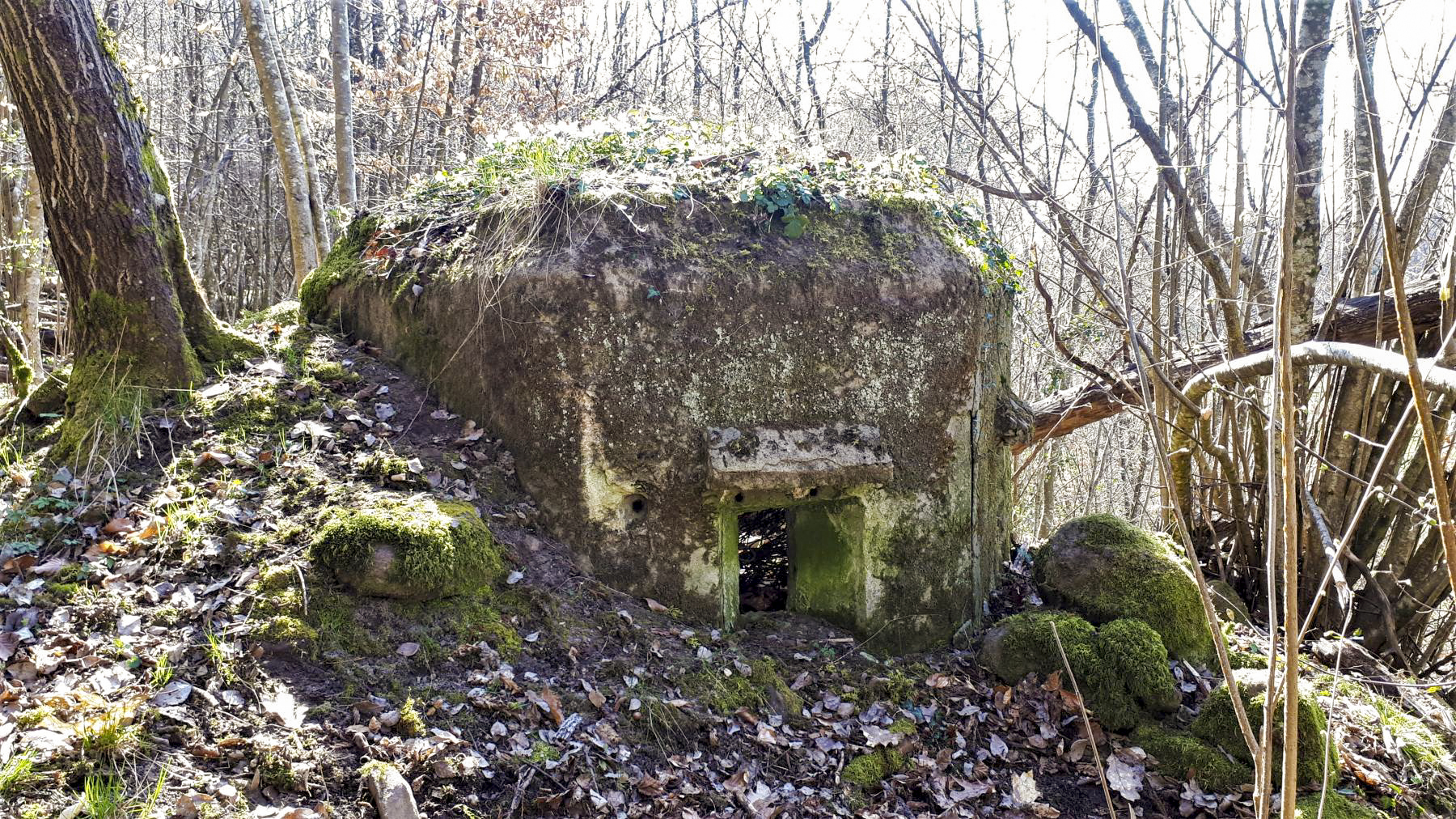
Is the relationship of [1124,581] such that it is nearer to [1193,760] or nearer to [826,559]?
[1193,760]

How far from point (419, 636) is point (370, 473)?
0.97m

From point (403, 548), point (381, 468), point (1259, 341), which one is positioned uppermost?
point (1259, 341)

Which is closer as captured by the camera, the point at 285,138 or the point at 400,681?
the point at 400,681

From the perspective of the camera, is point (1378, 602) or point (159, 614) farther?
point (1378, 602)

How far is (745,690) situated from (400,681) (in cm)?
157

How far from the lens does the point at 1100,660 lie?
16.1ft

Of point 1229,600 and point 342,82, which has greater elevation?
point 342,82

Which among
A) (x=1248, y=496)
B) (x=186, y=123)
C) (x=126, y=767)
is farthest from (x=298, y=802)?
(x=186, y=123)

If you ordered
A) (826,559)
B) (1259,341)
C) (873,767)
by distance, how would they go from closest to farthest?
(873,767) → (826,559) → (1259,341)

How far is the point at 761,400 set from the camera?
16.3 ft

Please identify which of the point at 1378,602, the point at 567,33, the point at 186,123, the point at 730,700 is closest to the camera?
the point at 730,700

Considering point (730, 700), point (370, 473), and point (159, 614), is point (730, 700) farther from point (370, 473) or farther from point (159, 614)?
point (159, 614)

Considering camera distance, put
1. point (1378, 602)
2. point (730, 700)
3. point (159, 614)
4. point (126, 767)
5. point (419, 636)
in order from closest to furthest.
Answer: point (126, 767)
point (159, 614)
point (419, 636)
point (730, 700)
point (1378, 602)

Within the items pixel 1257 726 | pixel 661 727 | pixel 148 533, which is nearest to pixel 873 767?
pixel 661 727
